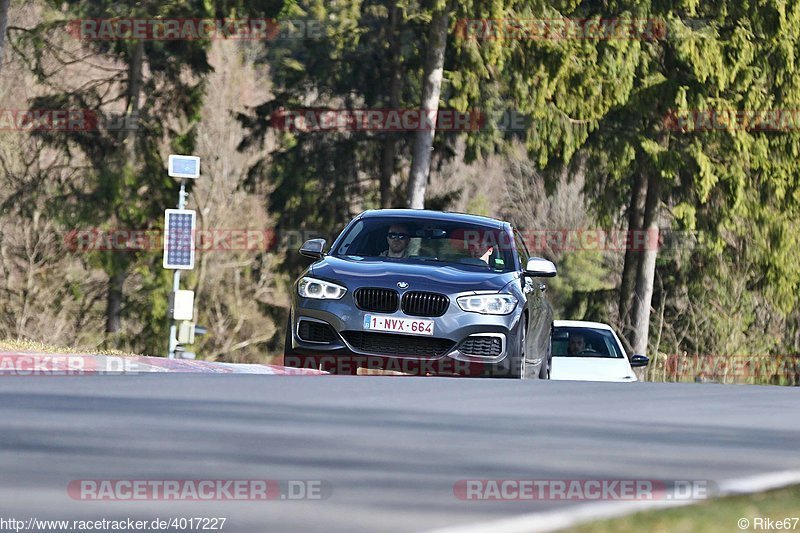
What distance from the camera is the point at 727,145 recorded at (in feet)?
116

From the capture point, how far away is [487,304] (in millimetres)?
14125

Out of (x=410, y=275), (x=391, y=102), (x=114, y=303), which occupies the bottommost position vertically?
(x=114, y=303)

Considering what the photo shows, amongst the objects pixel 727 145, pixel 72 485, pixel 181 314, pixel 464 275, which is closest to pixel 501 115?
pixel 727 145

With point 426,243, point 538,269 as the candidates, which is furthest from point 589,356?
point 426,243

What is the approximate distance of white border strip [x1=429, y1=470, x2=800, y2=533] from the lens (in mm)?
5941

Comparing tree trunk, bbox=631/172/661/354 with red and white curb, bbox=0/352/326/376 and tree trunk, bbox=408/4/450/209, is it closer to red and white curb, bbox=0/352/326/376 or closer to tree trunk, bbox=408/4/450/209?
tree trunk, bbox=408/4/450/209

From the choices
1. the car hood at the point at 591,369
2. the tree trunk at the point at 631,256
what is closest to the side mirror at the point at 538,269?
the car hood at the point at 591,369

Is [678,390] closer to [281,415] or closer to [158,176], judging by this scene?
[281,415]

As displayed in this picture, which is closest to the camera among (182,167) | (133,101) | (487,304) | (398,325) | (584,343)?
(398,325)

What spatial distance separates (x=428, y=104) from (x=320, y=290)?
18.6 meters

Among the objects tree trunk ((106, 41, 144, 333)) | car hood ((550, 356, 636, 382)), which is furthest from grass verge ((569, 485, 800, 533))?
tree trunk ((106, 41, 144, 333))

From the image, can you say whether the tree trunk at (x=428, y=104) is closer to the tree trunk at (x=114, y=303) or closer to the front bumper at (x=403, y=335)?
the tree trunk at (x=114, y=303)

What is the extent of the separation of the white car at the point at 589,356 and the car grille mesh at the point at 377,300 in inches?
244

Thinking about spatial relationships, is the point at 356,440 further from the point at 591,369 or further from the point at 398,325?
the point at 591,369
